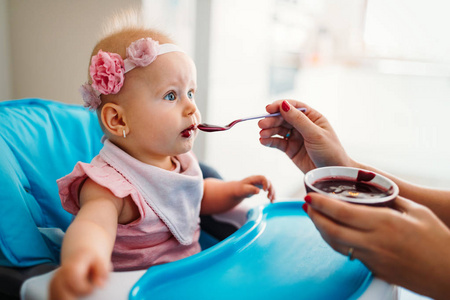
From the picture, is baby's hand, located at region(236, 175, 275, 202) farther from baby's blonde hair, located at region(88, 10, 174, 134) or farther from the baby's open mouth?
baby's blonde hair, located at region(88, 10, 174, 134)

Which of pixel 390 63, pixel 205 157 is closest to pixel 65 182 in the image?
pixel 205 157

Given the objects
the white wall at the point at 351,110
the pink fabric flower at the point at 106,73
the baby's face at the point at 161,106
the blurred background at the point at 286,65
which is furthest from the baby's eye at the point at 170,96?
the white wall at the point at 351,110

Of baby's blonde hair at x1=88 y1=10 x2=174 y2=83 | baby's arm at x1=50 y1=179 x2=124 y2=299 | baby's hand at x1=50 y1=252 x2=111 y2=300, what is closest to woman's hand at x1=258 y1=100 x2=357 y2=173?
baby's blonde hair at x1=88 y1=10 x2=174 y2=83

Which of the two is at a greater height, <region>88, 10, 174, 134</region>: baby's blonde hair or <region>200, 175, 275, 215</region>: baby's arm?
<region>88, 10, 174, 134</region>: baby's blonde hair

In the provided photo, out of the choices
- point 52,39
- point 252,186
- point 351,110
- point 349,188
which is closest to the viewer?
point 349,188

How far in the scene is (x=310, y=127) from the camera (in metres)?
0.87

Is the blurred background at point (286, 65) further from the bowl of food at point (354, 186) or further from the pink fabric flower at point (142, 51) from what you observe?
the bowl of food at point (354, 186)

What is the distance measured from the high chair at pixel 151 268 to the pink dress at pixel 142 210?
4.5 inches

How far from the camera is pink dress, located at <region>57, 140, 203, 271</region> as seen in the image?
2.49 ft

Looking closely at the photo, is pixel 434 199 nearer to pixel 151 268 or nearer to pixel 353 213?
pixel 353 213

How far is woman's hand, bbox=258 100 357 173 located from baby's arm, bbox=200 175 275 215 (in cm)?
11

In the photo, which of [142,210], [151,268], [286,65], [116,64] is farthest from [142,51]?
[286,65]

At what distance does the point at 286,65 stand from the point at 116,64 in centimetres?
193

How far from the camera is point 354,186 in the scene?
0.66 metres
